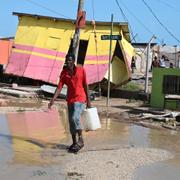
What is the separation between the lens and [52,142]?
399 inches

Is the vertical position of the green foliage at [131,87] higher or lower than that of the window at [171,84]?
lower

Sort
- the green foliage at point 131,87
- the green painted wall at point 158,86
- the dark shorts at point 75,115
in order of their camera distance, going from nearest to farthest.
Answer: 1. the dark shorts at point 75,115
2. the green painted wall at point 158,86
3. the green foliage at point 131,87

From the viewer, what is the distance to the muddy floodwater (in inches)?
298

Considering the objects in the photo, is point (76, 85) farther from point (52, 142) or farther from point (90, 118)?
point (52, 142)

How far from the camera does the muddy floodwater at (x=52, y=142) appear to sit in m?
7.58

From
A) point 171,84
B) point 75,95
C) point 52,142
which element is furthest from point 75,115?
point 171,84

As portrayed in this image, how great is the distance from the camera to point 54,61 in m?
23.4

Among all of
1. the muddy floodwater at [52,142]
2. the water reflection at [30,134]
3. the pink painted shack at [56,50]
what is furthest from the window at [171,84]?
the pink painted shack at [56,50]

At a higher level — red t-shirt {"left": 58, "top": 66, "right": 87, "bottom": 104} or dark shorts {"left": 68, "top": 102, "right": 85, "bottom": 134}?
red t-shirt {"left": 58, "top": 66, "right": 87, "bottom": 104}

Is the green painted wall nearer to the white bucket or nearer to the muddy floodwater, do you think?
the muddy floodwater

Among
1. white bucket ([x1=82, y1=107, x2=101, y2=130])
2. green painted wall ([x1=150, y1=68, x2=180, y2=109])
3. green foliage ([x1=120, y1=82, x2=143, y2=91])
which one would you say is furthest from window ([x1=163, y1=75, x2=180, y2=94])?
white bucket ([x1=82, y1=107, x2=101, y2=130])

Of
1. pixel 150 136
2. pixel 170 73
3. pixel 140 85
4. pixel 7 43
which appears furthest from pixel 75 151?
pixel 7 43

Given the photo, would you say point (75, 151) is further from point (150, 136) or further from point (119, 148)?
point (150, 136)

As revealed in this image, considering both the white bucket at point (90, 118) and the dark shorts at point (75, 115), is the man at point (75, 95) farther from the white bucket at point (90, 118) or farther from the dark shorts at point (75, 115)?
the white bucket at point (90, 118)
